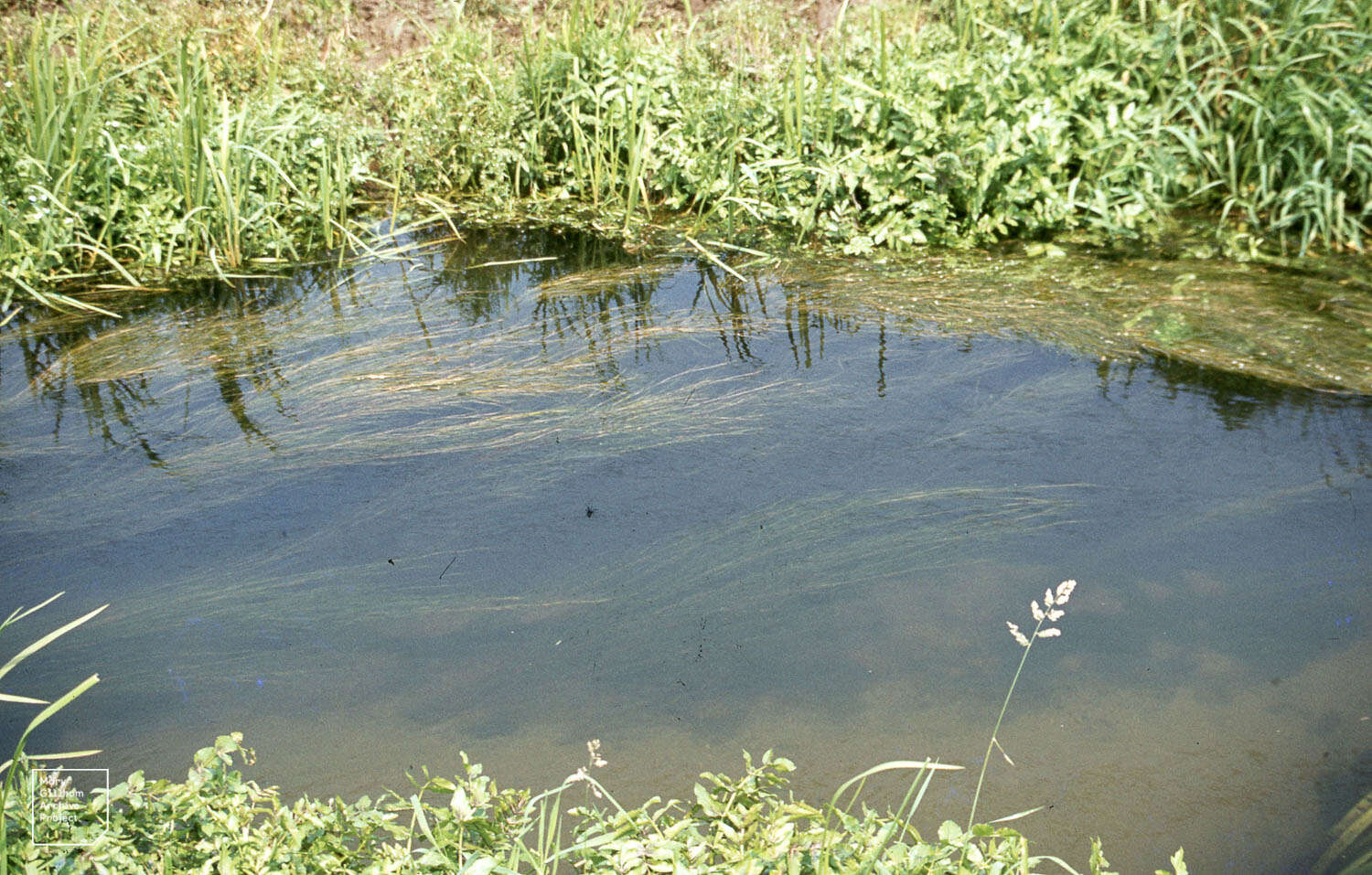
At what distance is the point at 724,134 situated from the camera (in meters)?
4.21

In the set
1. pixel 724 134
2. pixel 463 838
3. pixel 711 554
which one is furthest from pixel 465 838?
pixel 724 134

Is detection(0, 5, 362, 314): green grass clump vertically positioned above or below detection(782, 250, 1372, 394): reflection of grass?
above

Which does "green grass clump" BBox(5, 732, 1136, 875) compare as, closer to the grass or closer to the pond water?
the grass

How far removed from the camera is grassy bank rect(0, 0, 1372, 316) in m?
Result: 3.67

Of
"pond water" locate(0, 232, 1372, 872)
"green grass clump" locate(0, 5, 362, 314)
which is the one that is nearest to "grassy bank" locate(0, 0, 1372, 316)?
"green grass clump" locate(0, 5, 362, 314)

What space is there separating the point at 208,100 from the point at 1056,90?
3290mm

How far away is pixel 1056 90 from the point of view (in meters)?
3.89

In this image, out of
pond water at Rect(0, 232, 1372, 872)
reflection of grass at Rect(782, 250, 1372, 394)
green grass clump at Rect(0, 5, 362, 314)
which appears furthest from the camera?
green grass clump at Rect(0, 5, 362, 314)

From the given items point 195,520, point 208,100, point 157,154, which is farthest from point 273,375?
point 208,100

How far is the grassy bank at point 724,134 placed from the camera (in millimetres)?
3674

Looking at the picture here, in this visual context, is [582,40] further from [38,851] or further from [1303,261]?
[38,851]

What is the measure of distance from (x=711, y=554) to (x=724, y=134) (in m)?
2.48

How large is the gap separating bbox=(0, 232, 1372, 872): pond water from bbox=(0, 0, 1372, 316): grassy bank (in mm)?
532

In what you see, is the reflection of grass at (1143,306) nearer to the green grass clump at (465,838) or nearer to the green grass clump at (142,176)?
the green grass clump at (142,176)
